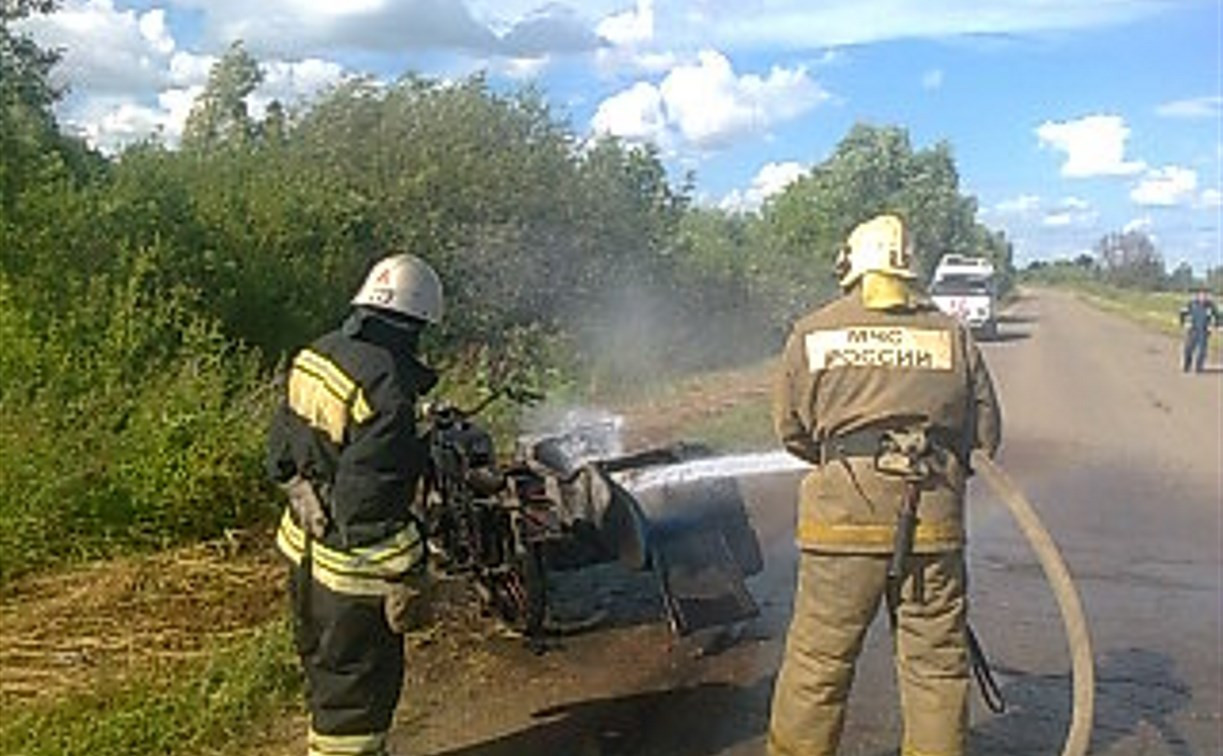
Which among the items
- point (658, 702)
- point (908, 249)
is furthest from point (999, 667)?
point (908, 249)

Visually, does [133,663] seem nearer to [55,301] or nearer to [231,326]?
[55,301]

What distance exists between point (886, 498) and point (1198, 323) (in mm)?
26289

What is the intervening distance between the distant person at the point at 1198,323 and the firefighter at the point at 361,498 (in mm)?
25394

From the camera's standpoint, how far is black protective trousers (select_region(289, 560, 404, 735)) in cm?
467

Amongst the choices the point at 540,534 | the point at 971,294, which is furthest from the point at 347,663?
the point at 971,294

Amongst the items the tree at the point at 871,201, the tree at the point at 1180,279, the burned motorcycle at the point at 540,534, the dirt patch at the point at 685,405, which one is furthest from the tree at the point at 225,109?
the tree at the point at 1180,279

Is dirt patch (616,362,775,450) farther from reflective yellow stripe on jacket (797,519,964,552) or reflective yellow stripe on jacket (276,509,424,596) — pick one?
reflective yellow stripe on jacket (276,509,424,596)

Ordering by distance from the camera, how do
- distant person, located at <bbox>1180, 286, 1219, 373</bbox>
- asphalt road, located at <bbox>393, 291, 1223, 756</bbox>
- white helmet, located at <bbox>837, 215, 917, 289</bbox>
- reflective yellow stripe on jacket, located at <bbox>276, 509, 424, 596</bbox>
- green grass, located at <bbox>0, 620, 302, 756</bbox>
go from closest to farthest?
reflective yellow stripe on jacket, located at <bbox>276, 509, 424, 596</bbox> → white helmet, located at <bbox>837, 215, 917, 289</bbox> → green grass, located at <bbox>0, 620, 302, 756</bbox> → asphalt road, located at <bbox>393, 291, 1223, 756</bbox> → distant person, located at <bbox>1180, 286, 1219, 373</bbox>

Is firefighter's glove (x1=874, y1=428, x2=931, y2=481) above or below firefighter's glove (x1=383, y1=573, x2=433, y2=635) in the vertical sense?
above

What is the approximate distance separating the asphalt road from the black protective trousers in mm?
887

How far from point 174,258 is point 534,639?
5345mm

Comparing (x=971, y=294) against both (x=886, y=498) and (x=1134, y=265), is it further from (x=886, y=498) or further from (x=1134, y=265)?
(x=1134, y=265)

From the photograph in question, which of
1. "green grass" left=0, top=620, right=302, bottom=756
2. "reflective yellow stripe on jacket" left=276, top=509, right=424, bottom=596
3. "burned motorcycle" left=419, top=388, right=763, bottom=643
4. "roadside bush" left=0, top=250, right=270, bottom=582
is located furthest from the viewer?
"roadside bush" left=0, top=250, right=270, bottom=582

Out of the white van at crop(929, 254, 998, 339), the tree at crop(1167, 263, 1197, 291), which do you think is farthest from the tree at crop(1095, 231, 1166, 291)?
the white van at crop(929, 254, 998, 339)
